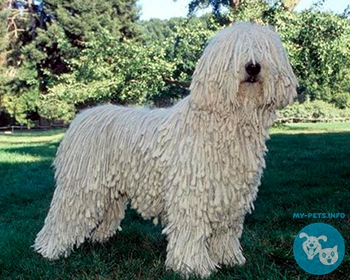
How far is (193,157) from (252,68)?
64 cm

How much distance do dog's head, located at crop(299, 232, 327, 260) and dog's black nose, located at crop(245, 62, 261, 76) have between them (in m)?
0.90

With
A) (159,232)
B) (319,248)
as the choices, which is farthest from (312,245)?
(159,232)

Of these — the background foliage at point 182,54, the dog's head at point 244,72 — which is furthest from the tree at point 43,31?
the dog's head at point 244,72

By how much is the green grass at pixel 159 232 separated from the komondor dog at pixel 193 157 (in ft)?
0.62

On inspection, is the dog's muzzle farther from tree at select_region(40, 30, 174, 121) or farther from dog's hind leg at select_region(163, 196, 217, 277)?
tree at select_region(40, 30, 174, 121)

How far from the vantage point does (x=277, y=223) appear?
14.5ft

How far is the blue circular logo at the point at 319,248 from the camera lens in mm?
2531

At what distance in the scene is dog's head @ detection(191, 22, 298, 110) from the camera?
2674mm

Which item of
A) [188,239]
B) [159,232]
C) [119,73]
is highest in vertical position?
[188,239]

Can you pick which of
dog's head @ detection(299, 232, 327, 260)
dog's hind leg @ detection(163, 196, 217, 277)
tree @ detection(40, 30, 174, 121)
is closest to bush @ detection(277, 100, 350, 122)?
tree @ detection(40, 30, 174, 121)

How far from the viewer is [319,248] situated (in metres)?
2.52

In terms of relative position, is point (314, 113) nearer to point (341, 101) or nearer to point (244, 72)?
point (341, 101)
